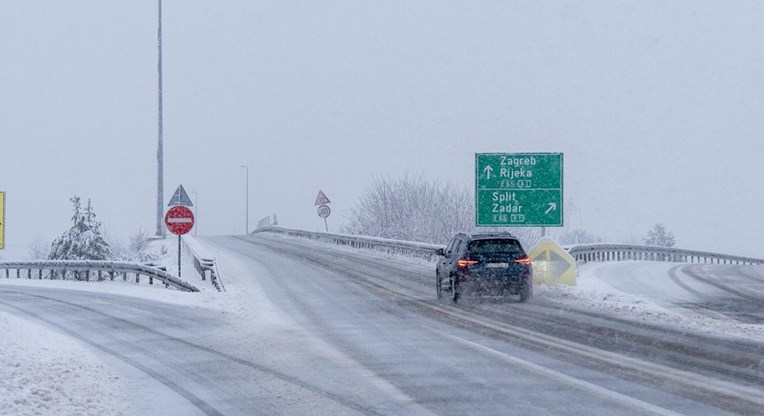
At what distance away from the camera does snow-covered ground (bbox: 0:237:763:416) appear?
358 inches

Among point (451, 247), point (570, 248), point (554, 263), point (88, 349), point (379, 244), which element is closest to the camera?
point (88, 349)

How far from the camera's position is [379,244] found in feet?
144

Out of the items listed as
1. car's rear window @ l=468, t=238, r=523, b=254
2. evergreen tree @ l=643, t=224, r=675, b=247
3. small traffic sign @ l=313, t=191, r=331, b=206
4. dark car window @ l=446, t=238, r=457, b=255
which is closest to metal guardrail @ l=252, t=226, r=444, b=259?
small traffic sign @ l=313, t=191, r=331, b=206

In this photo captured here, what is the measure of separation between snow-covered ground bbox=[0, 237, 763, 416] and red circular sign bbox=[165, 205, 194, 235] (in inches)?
68.3

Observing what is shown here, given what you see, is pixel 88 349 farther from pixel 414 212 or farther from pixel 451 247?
pixel 414 212

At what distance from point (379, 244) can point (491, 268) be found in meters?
22.5

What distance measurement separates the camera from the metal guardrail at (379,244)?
3797 cm

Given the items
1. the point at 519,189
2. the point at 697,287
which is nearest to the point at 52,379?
the point at 519,189

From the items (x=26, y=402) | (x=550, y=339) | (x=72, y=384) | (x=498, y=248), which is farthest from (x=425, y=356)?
(x=498, y=248)

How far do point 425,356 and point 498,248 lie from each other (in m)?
9.57

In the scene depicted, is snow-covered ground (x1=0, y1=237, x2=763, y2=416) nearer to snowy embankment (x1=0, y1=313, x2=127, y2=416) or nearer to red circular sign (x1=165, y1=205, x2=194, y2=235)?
snowy embankment (x1=0, y1=313, x2=127, y2=416)

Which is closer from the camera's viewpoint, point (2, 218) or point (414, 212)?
point (2, 218)

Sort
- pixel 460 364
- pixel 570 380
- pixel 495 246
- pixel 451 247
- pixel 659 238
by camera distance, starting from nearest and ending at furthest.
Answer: pixel 570 380
pixel 460 364
pixel 495 246
pixel 451 247
pixel 659 238

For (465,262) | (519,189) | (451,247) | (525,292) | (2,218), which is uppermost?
(519,189)
